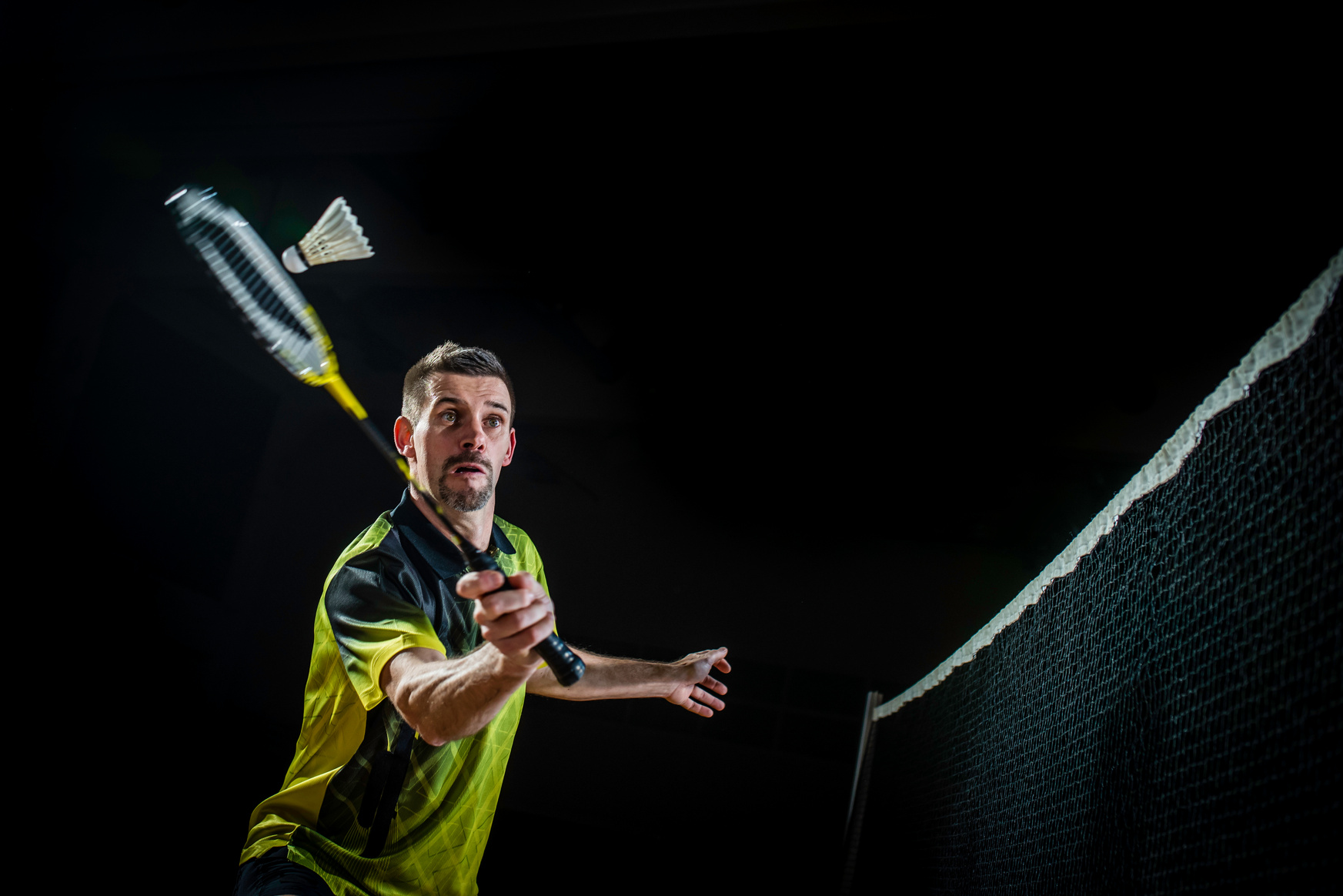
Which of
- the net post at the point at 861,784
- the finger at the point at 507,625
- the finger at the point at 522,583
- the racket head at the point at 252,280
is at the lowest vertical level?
the net post at the point at 861,784

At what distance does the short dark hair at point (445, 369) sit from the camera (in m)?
2.86

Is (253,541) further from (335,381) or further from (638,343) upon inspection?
(335,381)

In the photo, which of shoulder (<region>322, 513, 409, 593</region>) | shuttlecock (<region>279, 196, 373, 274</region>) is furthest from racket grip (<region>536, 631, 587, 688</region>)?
shuttlecock (<region>279, 196, 373, 274</region>)

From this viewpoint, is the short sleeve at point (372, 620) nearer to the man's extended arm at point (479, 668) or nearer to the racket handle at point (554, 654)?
the man's extended arm at point (479, 668)

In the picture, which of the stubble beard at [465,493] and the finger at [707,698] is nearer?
the stubble beard at [465,493]

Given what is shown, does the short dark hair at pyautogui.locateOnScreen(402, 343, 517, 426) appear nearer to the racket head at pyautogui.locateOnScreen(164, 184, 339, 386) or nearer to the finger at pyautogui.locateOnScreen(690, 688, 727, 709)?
the racket head at pyautogui.locateOnScreen(164, 184, 339, 386)

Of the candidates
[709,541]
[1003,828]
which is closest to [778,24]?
[1003,828]

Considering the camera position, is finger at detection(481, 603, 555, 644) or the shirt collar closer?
finger at detection(481, 603, 555, 644)

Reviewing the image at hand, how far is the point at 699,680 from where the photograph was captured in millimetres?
2896

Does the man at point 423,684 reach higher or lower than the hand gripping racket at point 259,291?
lower

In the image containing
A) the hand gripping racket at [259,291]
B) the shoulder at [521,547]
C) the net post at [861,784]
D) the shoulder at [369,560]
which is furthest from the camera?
the net post at [861,784]

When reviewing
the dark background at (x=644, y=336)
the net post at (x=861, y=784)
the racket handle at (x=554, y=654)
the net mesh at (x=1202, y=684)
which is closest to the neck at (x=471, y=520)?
the racket handle at (x=554, y=654)

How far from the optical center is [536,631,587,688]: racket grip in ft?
5.64

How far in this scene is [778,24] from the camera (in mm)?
4484
